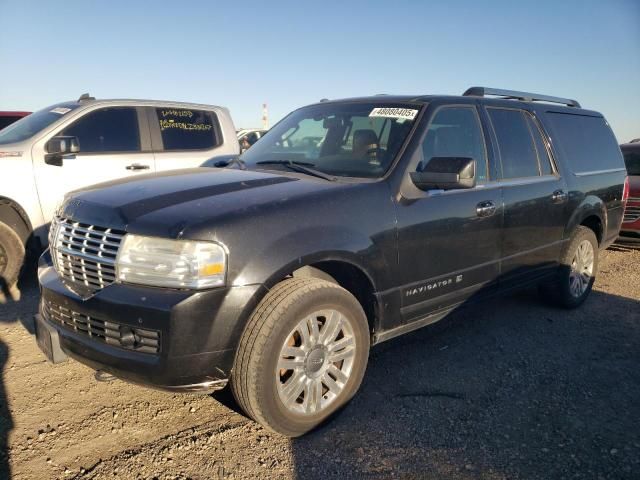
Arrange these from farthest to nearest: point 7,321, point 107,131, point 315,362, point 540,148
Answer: point 107,131, point 540,148, point 7,321, point 315,362

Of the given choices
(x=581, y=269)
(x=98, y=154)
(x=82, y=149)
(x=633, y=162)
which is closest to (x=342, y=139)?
(x=581, y=269)

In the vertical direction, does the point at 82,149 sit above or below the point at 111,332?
above

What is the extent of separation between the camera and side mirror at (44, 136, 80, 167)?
4.91 metres

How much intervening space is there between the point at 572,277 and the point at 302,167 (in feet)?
10.2

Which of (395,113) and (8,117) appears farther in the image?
(8,117)

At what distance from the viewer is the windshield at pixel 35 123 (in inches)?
205

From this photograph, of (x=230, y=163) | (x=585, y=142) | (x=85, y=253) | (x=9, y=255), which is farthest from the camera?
(x=585, y=142)

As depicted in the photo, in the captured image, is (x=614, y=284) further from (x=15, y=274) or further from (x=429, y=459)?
(x=15, y=274)

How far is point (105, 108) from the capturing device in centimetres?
566

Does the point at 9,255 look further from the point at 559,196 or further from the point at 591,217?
the point at 591,217

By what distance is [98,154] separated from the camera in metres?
5.48

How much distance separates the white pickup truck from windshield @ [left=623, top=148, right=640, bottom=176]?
6.28 metres

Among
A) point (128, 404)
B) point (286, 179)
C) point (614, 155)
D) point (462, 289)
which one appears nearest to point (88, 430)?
point (128, 404)

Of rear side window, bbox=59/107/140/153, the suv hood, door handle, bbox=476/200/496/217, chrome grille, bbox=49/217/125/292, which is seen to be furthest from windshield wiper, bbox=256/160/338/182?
rear side window, bbox=59/107/140/153
